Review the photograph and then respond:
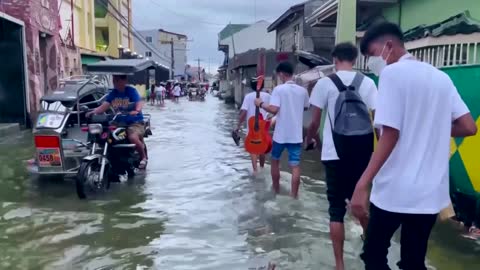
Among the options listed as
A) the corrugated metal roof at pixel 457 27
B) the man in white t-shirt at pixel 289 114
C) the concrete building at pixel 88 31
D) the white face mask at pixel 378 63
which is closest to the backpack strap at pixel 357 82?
the white face mask at pixel 378 63

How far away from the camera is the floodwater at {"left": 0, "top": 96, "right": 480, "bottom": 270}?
15.3ft

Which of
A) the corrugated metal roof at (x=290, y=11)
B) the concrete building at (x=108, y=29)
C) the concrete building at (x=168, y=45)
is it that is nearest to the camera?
the corrugated metal roof at (x=290, y=11)

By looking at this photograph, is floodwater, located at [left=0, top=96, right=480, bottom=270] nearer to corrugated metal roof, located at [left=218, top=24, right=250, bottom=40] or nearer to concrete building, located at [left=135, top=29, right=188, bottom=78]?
corrugated metal roof, located at [left=218, top=24, right=250, bottom=40]

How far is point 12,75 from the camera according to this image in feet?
50.8

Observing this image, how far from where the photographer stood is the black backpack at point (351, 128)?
4.10 metres

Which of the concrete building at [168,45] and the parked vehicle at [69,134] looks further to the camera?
the concrete building at [168,45]

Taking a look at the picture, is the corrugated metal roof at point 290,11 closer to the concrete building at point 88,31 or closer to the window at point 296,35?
the window at point 296,35

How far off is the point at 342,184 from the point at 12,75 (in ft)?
46.0

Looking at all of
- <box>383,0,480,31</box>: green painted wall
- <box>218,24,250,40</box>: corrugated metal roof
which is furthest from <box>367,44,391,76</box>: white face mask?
<box>218,24,250,40</box>: corrugated metal roof

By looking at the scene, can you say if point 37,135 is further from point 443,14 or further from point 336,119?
point 443,14

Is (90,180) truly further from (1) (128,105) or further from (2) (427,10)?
(2) (427,10)

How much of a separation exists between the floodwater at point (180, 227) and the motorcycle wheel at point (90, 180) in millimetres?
170

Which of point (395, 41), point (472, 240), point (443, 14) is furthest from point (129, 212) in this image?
point (443, 14)

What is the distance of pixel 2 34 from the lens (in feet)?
49.8
